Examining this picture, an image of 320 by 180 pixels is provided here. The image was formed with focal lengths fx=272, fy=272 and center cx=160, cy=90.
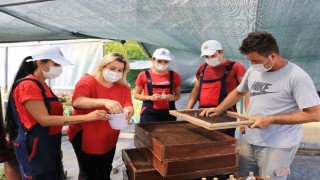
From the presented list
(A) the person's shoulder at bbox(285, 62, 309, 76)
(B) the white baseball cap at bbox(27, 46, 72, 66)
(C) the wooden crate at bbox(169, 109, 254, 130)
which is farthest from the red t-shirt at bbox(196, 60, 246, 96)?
(B) the white baseball cap at bbox(27, 46, 72, 66)

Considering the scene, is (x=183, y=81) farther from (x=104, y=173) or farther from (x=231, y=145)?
(x=231, y=145)

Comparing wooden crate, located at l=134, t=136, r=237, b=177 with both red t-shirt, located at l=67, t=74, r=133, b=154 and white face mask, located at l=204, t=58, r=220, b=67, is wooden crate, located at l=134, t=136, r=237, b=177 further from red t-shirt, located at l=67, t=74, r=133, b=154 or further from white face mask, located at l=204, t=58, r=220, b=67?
white face mask, located at l=204, t=58, r=220, b=67

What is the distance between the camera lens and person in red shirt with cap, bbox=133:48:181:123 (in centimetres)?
366

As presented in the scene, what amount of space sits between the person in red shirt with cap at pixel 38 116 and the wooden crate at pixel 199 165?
67 centimetres

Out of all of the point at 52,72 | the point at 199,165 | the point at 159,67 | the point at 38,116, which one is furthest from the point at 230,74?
the point at 38,116

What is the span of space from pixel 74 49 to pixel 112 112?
661 cm

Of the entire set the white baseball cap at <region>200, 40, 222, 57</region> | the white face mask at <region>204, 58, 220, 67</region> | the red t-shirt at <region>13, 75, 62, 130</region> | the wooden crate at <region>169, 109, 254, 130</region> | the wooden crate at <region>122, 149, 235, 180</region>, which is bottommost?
the wooden crate at <region>122, 149, 235, 180</region>

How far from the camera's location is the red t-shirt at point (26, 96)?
2.06 metres

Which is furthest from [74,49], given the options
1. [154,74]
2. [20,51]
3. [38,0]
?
[38,0]

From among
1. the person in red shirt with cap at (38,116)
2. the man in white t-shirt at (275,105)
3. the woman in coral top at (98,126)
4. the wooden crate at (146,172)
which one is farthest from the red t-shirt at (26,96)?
the man in white t-shirt at (275,105)

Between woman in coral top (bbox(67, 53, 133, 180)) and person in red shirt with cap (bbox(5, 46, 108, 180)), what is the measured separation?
0.23m

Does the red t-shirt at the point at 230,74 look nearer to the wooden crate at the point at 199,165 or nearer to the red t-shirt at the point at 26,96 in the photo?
the wooden crate at the point at 199,165

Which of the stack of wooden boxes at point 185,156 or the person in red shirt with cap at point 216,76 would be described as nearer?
the stack of wooden boxes at point 185,156

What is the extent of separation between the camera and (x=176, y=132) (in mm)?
2244
